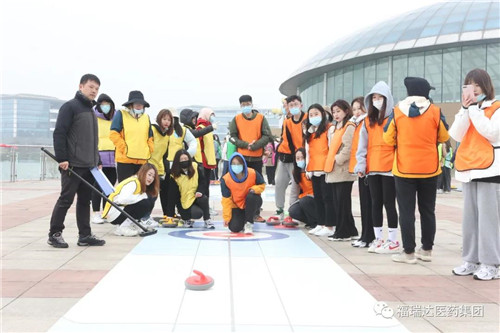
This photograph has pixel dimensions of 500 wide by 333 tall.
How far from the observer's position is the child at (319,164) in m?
6.62

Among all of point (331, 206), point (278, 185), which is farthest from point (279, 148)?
point (331, 206)

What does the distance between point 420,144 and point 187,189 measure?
136 inches

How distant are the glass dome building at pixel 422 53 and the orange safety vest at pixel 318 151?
29.6 meters

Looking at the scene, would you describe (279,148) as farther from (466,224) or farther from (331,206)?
(466,224)

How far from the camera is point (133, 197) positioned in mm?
6441

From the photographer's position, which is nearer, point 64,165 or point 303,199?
point 64,165

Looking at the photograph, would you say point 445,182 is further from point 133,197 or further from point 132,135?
point 133,197

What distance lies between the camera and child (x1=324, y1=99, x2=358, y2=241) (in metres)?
6.15

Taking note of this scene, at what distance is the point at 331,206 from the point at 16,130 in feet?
429

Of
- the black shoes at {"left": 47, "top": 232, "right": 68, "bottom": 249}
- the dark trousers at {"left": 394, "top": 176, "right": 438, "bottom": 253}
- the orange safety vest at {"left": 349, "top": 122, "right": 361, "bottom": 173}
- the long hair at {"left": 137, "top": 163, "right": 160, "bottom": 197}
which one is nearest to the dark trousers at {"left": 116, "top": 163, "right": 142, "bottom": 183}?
the long hair at {"left": 137, "top": 163, "right": 160, "bottom": 197}

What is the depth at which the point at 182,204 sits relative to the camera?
7215 mm

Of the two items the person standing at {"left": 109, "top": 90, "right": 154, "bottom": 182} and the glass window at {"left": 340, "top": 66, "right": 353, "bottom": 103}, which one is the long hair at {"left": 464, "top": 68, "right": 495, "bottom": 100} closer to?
the person standing at {"left": 109, "top": 90, "right": 154, "bottom": 182}

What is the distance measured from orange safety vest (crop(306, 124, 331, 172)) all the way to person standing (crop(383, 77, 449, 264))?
158cm

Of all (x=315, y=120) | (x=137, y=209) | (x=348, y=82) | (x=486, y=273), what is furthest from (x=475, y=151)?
(x=348, y=82)
